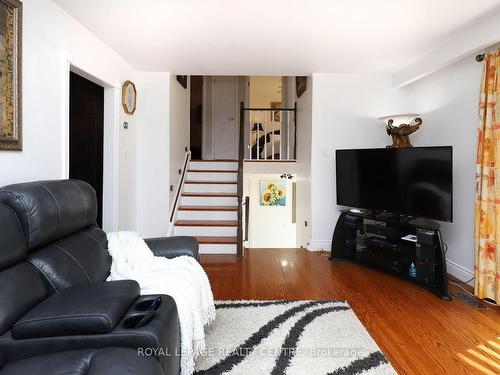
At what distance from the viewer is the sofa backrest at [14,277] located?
1347 mm

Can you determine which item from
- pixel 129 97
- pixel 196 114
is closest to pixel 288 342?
pixel 129 97

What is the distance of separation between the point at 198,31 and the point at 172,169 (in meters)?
2.22

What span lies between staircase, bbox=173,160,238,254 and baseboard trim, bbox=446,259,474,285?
2554 mm

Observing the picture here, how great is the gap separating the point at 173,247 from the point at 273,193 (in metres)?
5.99

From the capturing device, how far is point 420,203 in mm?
3238

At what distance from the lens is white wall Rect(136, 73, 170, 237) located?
4.46 m

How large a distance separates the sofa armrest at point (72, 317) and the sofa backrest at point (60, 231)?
34 cm

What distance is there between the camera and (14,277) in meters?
1.45

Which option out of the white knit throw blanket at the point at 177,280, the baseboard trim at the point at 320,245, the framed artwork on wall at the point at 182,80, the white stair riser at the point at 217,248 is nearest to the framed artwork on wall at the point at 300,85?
the framed artwork on wall at the point at 182,80

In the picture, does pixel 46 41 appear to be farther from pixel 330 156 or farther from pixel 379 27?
pixel 330 156

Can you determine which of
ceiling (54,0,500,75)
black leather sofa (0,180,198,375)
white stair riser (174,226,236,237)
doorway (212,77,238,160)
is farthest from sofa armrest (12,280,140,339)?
doorway (212,77,238,160)

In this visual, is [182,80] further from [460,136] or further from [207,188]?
[460,136]

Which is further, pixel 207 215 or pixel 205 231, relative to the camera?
pixel 207 215

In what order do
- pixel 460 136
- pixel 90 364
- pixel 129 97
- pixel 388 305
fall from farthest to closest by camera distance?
pixel 129 97 → pixel 460 136 → pixel 388 305 → pixel 90 364
